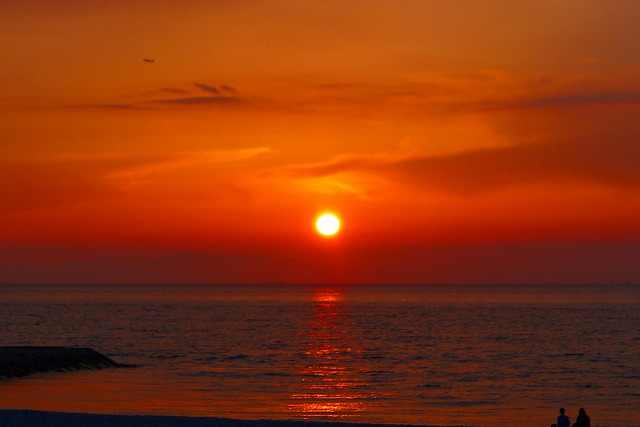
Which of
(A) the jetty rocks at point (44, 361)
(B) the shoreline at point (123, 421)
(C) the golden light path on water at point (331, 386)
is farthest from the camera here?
(A) the jetty rocks at point (44, 361)

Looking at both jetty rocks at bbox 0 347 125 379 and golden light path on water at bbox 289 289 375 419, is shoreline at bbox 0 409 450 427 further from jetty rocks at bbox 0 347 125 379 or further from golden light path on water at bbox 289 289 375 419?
jetty rocks at bbox 0 347 125 379

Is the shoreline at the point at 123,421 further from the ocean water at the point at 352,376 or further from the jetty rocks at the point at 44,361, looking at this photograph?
the jetty rocks at the point at 44,361

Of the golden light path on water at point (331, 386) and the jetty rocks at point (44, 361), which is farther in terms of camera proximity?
the jetty rocks at point (44, 361)

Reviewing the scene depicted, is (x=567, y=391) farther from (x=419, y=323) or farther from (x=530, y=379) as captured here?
(x=419, y=323)

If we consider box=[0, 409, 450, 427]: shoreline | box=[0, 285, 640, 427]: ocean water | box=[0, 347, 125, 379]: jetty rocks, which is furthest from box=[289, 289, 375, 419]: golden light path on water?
box=[0, 347, 125, 379]: jetty rocks

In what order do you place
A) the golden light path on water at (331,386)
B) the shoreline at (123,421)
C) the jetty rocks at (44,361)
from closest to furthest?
1. the shoreline at (123,421)
2. the golden light path on water at (331,386)
3. the jetty rocks at (44,361)

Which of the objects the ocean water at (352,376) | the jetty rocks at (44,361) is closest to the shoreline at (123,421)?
the ocean water at (352,376)

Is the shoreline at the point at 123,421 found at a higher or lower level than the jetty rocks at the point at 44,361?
lower

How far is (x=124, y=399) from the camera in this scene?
1831 inches

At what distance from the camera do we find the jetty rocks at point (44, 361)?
187 ft

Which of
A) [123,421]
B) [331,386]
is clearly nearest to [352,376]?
→ [331,386]

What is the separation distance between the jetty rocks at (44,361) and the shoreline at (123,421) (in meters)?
21.5

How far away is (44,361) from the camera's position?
2399 inches

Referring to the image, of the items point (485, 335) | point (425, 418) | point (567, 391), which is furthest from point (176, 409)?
point (485, 335)
